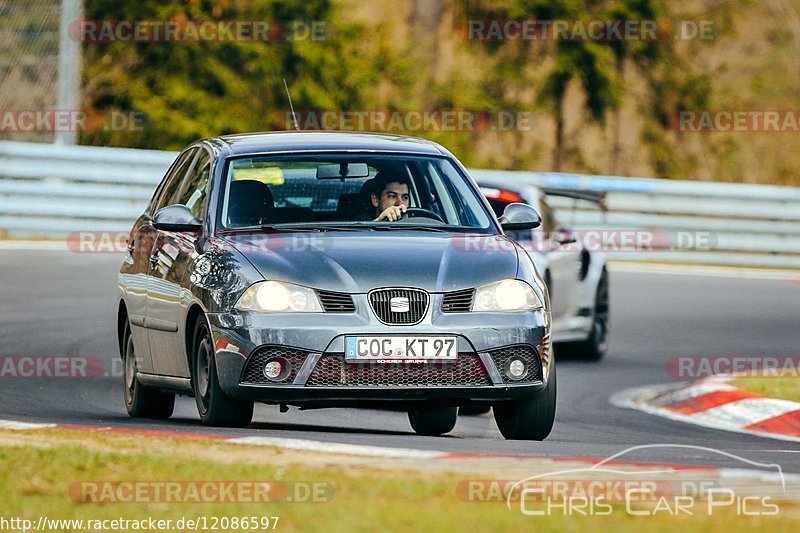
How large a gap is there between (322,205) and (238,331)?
61.8 inches

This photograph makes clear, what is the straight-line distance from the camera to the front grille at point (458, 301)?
8.23 meters

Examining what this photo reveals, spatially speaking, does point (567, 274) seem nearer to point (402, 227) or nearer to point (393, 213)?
point (393, 213)

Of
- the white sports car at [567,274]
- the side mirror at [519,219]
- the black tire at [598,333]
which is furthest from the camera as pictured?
the black tire at [598,333]

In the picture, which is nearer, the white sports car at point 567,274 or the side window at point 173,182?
the side window at point 173,182

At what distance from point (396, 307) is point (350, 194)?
1304 mm

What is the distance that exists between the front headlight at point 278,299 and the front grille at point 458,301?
1.93ft

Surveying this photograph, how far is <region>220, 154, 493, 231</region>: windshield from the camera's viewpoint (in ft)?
29.8

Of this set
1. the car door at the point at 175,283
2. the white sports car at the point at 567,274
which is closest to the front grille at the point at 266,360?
the car door at the point at 175,283

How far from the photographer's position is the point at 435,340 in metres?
8.16

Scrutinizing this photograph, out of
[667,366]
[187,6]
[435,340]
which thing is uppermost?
[187,6]

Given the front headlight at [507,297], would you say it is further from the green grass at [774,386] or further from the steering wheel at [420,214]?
the green grass at [774,386]

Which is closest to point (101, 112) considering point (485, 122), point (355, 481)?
point (485, 122)

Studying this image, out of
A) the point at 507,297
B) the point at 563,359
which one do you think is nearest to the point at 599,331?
the point at 563,359

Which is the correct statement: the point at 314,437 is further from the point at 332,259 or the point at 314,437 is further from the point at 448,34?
the point at 448,34
